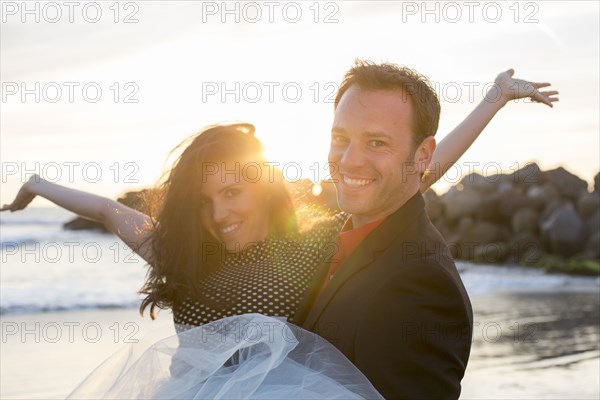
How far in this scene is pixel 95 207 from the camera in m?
4.76

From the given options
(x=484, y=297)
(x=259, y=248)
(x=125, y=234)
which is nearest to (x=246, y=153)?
(x=259, y=248)

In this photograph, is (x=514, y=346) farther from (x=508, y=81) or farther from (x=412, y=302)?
(x=412, y=302)

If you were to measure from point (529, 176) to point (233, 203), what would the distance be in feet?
88.0

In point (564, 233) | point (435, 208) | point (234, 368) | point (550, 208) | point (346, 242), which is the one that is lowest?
point (435, 208)

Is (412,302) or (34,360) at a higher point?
(412,302)

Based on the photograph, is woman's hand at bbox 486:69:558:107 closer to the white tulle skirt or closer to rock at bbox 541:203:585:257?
the white tulle skirt

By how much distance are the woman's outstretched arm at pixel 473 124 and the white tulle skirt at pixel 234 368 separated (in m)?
1.75

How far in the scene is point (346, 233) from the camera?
357 cm

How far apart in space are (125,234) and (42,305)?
9746 millimetres

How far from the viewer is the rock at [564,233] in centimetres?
2427

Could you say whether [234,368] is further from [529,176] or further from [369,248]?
[529,176]

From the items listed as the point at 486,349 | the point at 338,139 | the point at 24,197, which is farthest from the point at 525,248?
the point at 338,139

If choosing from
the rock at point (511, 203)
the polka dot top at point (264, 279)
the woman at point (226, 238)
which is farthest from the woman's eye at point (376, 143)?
the rock at point (511, 203)

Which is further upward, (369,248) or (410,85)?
(410,85)
